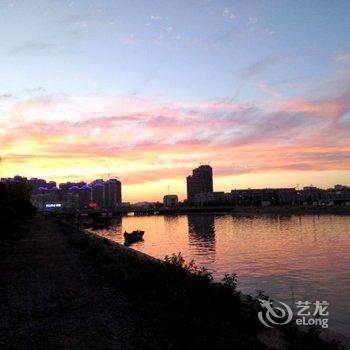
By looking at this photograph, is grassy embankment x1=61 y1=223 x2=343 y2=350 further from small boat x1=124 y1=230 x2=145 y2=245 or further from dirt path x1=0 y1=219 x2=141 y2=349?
small boat x1=124 y1=230 x2=145 y2=245

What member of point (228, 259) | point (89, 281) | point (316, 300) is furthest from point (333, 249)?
point (89, 281)

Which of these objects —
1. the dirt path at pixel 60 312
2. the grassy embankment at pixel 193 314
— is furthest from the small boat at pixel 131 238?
the grassy embankment at pixel 193 314

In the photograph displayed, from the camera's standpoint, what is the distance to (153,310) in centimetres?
1370

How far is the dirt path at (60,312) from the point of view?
36.3 feet

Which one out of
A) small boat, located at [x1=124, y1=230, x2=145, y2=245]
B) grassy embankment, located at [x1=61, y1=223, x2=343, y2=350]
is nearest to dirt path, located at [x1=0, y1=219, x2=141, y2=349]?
grassy embankment, located at [x1=61, y1=223, x2=343, y2=350]

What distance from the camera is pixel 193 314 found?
12625 millimetres

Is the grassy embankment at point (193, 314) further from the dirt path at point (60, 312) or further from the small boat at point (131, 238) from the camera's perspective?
the small boat at point (131, 238)

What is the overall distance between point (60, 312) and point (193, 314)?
455cm

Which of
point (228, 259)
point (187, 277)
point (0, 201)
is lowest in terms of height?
point (228, 259)

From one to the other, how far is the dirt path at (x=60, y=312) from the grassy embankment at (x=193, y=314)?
2.50ft

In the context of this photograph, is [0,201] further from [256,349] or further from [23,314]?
[256,349]

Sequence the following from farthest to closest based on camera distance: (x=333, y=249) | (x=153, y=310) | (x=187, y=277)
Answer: (x=333, y=249)
(x=187, y=277)
(x=153, y=310)

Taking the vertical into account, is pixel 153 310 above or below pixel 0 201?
below

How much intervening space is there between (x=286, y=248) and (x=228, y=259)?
41.6 feet
